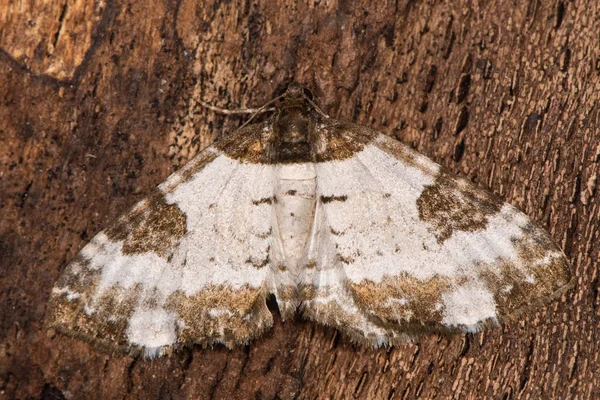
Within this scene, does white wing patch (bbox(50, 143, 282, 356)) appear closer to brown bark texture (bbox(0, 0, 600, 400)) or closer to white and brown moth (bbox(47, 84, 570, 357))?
white and brown moth (bbox(47, 84, 570, 357))

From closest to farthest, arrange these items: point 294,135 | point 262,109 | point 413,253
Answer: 1. point 413,253
2. point 294,135
3. point 262,109

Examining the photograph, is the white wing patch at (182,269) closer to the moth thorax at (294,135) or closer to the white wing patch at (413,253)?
the moth thorax at (294,135)

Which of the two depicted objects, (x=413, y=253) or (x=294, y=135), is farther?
(x=294, y=135)

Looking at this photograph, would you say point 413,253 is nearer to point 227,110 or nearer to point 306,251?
point 306,251

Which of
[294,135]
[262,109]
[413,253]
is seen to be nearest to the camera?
[413,253]

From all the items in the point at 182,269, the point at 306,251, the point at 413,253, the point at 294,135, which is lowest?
the point at 182,269

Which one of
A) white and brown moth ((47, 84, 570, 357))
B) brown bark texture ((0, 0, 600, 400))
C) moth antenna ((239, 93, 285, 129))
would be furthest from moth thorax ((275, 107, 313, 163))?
brown bark texture ((0, 0, 600, 400))

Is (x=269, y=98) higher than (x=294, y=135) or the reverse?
higher

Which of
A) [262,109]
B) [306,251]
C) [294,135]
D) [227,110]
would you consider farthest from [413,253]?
[227,110]

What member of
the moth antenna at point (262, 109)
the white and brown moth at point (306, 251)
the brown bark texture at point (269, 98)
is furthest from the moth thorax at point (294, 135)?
the brown bark texture at point (269, 98)
